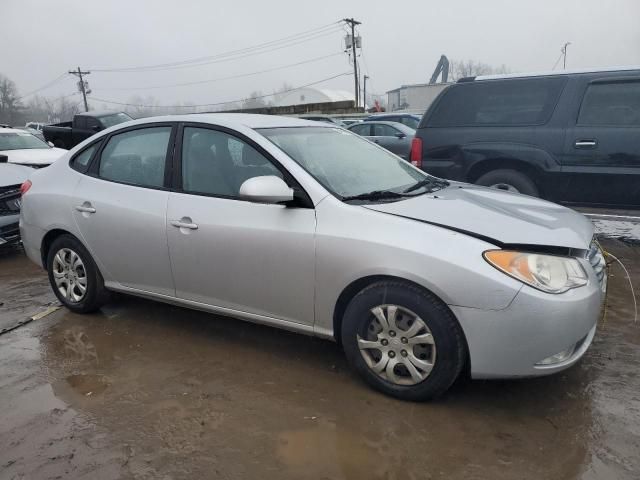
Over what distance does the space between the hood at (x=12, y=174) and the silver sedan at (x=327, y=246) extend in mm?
2529

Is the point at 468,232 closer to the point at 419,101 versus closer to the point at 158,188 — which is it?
the point at 158,188

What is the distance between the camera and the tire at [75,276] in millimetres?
4160

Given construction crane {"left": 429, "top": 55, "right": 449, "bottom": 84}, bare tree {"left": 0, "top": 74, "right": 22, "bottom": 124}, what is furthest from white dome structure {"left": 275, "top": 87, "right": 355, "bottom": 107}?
bare tree {"left": 0, "top": 74, "right": 22, "bottom": 124}

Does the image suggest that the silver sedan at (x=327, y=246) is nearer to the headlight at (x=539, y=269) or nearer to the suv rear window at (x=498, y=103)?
the headlight at (x=539, y=269)

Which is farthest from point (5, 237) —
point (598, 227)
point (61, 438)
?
point (598, 227)

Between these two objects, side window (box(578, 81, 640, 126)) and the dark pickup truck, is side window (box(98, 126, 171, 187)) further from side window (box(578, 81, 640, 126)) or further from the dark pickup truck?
the dark pickup truck

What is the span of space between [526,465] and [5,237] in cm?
603

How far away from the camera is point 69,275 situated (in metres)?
4.29

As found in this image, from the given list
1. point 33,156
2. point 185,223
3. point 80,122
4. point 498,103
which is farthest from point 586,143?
point 80,122

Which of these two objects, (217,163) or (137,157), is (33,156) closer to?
(137,157)

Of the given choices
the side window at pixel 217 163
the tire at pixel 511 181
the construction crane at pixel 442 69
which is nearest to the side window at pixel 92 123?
the tire at pixel 511 181

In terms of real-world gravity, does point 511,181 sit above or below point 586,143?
below

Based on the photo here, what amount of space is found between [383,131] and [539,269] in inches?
453

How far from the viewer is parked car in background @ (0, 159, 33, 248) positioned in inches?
243
